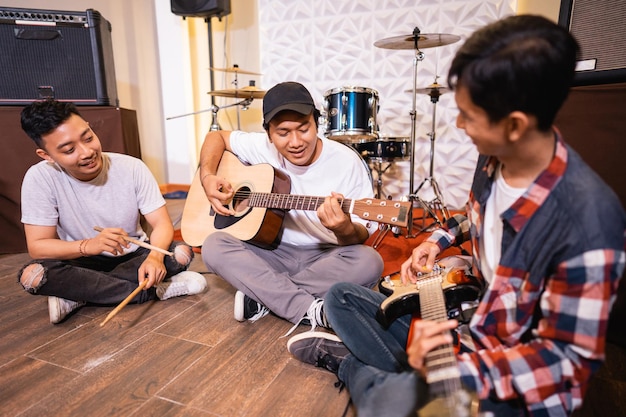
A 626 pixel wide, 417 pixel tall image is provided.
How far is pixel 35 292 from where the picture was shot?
149cm

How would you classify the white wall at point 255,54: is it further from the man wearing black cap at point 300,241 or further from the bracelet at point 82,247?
the bracelet at point 82,247

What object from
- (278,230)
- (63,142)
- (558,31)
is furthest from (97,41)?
(558,31)

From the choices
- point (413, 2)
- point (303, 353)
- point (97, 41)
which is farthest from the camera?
point (413, 2)

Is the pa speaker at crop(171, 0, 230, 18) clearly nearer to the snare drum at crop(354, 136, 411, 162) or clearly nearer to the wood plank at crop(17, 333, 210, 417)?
the snare drum at crop(354, 136, 411, 162)

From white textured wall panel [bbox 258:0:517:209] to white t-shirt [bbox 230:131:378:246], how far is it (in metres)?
1.88

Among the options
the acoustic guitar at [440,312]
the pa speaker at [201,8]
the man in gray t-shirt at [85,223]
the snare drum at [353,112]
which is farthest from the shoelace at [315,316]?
the pa speaker at [201,8]

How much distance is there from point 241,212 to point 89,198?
641 mm

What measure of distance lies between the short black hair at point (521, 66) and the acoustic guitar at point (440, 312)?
1.34 feet

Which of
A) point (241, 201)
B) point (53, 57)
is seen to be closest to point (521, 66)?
point (241, 201)

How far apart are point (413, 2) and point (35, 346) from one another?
3539mm

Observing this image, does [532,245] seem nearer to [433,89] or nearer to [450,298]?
[450,298]

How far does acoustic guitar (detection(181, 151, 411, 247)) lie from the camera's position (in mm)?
1277

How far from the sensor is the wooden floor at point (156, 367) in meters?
1.04

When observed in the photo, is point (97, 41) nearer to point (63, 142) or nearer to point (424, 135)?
point (63, 142)
